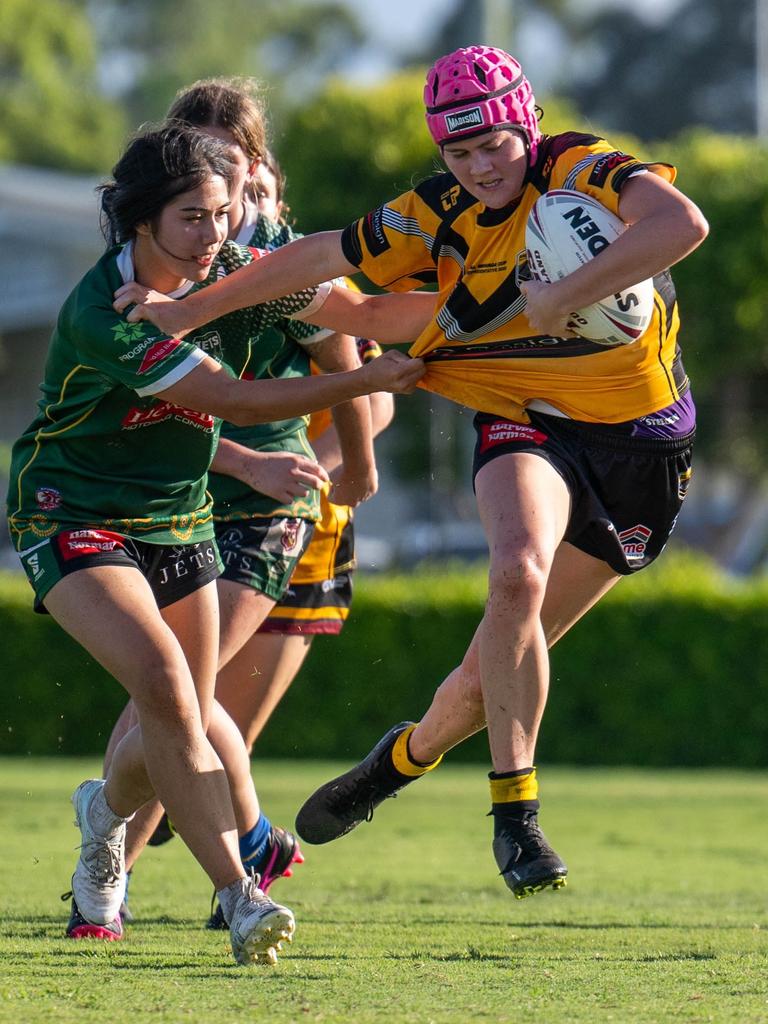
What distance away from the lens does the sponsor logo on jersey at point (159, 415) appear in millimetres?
4922

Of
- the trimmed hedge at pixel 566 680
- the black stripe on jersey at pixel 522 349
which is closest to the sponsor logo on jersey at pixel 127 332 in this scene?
the black stripe on jersey at pixel 522 349

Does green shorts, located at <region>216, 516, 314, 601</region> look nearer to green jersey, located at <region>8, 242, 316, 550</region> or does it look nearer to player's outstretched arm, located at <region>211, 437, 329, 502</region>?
player's outstretched arm, located at <region>211, 437, 329, 502</region>

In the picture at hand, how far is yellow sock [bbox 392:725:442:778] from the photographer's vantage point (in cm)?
579

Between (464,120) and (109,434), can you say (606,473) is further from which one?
(109,434)

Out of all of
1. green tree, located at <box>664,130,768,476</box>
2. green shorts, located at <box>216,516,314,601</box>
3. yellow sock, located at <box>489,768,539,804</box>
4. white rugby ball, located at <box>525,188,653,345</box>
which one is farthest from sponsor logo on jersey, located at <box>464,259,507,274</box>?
green tree, located at <box>664,130,768,476</box>

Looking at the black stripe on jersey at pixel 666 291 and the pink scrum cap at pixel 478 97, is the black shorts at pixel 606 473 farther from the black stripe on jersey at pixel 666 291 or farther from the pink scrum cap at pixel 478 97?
the pink scrum cap at pixel 478 97

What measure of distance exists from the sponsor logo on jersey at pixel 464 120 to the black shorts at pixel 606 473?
0.91m

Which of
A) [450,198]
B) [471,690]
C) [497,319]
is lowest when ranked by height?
[471,690]

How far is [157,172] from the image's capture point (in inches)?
190

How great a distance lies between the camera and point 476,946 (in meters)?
5.20

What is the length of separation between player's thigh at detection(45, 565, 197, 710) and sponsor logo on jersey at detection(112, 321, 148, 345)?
637 mm

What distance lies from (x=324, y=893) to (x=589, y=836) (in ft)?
11.0

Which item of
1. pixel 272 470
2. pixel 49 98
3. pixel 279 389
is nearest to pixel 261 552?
pixel 272 470

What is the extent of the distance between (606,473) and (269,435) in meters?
1.32
